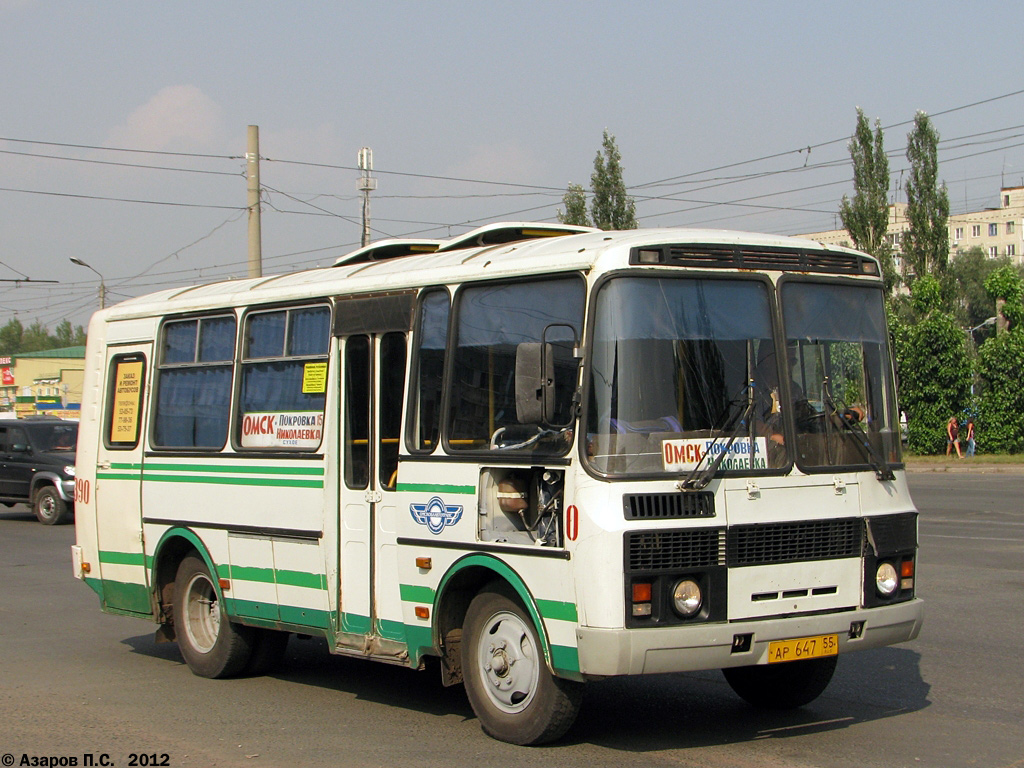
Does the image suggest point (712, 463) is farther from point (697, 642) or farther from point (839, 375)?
point (839, 375)

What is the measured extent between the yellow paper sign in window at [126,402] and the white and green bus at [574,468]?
1.47 metres

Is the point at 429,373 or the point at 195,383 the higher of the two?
the point at 195,383

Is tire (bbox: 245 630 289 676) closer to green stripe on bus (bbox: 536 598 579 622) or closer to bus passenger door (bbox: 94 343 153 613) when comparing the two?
bus passenger door (bbox: 94 343 153 613)

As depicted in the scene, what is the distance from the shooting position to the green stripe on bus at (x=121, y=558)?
31.9ft

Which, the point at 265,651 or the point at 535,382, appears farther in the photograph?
the point at 265,651

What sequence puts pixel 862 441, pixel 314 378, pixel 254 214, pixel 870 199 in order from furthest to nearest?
1. pixel 870 199
2. pixel 254 214
3. pixel 314 378
4. pixel 862 441

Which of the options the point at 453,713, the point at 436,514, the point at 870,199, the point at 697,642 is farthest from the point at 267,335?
the point at 870,199

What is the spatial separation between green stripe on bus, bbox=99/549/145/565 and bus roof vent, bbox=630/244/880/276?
206 inches

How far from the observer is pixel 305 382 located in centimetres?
847

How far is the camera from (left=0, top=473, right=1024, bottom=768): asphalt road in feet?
21.3

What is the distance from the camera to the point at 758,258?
6.85 m

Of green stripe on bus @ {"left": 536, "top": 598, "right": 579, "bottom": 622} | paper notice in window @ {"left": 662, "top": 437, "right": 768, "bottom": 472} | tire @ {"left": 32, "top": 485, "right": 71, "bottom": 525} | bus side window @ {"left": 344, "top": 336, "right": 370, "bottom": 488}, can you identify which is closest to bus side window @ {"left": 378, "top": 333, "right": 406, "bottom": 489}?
bus side window @ {"left": 344, "top": 336, "right": 370, "bottom": 488}

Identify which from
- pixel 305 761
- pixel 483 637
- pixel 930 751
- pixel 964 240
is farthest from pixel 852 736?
pixel 964 240

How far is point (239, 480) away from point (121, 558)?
5.84 feet
